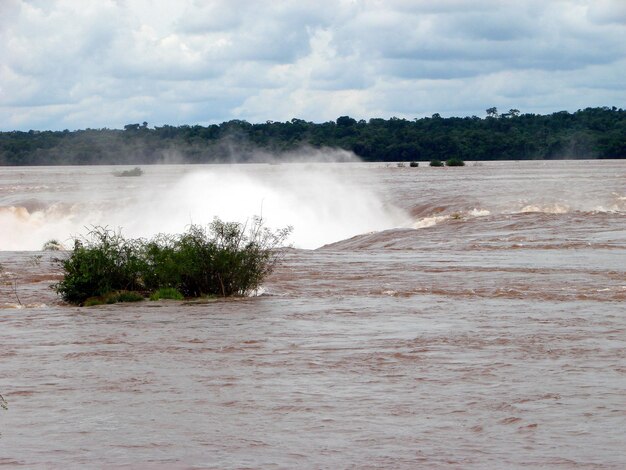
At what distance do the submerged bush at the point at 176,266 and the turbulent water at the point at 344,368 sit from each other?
58cm

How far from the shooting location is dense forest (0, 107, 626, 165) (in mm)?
136000

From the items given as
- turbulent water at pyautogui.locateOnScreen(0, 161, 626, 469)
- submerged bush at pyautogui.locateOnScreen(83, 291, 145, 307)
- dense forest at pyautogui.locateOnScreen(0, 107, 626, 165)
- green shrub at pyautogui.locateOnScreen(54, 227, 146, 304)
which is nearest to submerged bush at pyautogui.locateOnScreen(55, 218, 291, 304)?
green shrub at pyautogui.locateOnScreen(54, 227, 146, 304)

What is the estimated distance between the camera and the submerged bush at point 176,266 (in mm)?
20609

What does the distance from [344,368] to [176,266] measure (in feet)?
25.3

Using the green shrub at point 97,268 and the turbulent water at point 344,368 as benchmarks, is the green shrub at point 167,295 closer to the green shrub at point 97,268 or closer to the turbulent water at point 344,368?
the turbulent water at point 344,368

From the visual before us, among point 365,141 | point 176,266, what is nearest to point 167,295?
point 176,266

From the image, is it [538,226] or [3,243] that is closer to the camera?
[538,226]

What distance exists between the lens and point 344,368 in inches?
533

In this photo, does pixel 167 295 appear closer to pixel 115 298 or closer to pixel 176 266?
pixel 176 266

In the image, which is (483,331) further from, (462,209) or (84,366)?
(462,209)

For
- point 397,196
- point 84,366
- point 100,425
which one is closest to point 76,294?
point 84,366

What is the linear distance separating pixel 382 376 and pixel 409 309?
596 cm

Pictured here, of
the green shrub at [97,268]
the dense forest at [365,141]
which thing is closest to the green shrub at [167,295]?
the green shrub at [97,268]

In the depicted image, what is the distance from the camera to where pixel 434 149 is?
13600 centimetres
